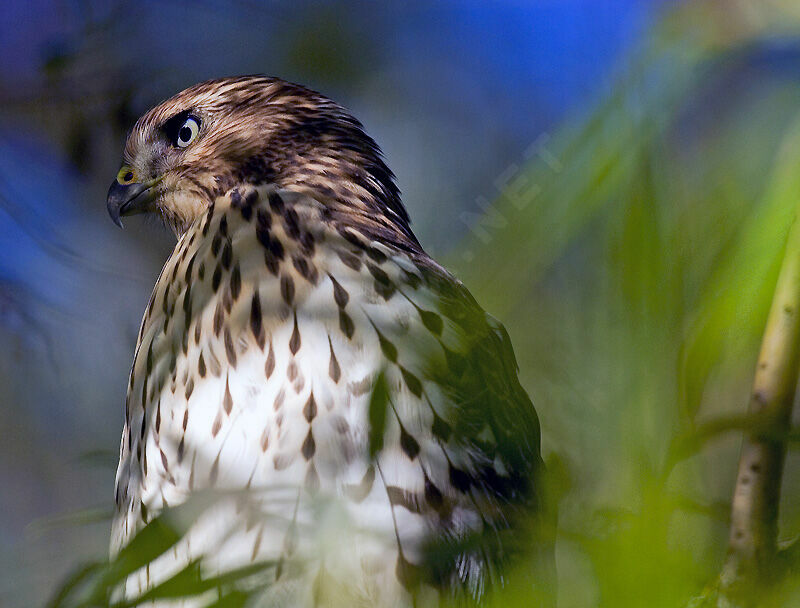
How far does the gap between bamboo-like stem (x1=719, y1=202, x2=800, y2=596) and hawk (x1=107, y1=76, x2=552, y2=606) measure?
24 cm

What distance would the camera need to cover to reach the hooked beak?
5.35 feet

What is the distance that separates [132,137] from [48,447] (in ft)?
1.86

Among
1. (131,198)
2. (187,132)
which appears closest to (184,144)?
(187,132)

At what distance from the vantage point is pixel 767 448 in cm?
Answer: 45

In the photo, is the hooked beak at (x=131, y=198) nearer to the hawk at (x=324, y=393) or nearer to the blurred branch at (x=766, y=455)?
the hawk at (x=324, y=393)

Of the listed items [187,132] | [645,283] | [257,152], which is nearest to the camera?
[645,283]

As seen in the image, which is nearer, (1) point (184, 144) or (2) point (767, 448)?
(2) point (767, 448)

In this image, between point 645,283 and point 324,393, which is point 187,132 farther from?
point 645,283

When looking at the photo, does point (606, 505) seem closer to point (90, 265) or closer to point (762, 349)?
point (762, 349)

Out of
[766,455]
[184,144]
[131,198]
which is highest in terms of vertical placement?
[766,455]

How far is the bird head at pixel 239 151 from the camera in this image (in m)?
1.52

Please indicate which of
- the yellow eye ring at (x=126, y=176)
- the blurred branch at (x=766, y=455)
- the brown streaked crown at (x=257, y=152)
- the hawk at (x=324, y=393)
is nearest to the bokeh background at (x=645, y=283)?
the blurred branch at (x=766, y=455)

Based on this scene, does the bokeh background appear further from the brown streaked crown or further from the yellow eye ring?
the yellow eye ring

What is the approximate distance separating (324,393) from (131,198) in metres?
0.73
